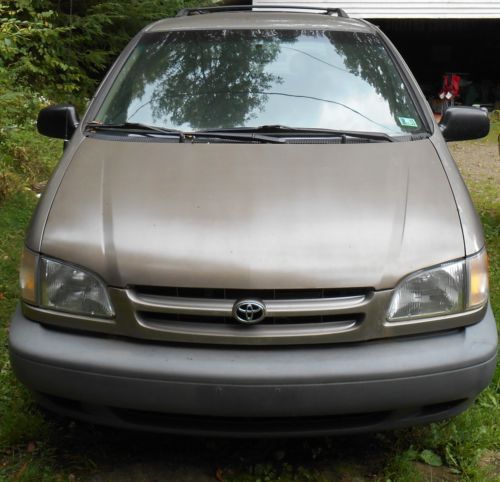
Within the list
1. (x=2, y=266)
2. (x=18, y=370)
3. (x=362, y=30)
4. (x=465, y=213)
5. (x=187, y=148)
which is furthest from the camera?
(x=2, y=266)

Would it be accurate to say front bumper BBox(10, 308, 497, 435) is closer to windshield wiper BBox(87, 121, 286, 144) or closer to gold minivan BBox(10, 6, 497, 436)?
gold minivan BBox(10, 6, 497, 436)

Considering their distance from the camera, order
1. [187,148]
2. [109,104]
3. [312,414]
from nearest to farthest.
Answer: [312,414], [187,148], [109,104]

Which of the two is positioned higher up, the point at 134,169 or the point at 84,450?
the point at 134,169

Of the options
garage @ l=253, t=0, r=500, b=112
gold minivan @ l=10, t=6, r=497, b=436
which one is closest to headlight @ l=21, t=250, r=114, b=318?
gold minivan @ l=10, t=6, r=497, b=436

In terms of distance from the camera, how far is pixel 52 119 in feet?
11.6

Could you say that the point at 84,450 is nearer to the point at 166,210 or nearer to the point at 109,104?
the point at 166,210

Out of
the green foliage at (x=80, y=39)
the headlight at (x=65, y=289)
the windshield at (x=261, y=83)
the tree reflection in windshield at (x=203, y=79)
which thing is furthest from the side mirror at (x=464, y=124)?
the green foliage at (x=80, y=39)

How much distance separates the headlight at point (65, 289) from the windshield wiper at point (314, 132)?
42.8 inches

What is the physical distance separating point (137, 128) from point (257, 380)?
4.82 ft

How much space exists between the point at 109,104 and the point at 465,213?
5.91 feet

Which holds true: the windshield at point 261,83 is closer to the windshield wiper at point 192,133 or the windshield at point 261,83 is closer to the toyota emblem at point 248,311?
the windshield wiper at point 192,133

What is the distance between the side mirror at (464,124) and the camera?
346 cm

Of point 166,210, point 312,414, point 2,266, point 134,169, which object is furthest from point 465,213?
point 2,266

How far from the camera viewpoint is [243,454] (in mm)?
2734
